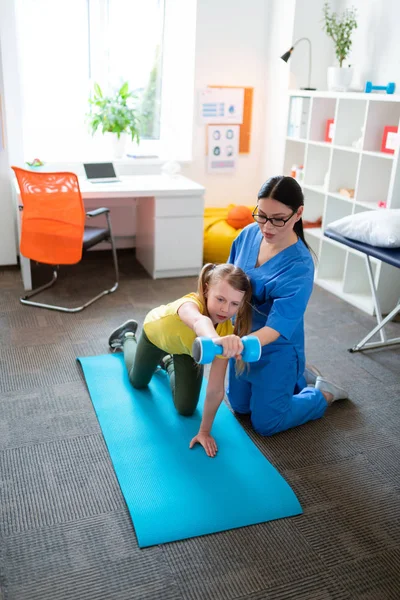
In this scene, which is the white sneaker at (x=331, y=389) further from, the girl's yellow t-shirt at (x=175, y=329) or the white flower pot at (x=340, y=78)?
the white flower pot at (x=340, y=78)

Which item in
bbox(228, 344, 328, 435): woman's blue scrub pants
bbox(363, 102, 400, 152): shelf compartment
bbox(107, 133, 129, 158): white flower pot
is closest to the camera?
bbox(228, 344, 328, 435): woman's blue scrub pants

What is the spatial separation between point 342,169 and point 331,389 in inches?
78.0

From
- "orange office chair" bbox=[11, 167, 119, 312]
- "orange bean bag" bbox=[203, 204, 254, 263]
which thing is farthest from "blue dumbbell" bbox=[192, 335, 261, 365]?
"orange bean bag" bbox=[203, 204, 254, 263]

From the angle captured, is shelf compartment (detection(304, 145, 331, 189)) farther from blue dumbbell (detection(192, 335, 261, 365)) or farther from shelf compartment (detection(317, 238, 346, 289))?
blue dumbbell (detection(192, 335, 261, 365))

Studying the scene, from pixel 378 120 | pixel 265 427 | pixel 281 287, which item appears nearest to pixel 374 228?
pixel 281 287

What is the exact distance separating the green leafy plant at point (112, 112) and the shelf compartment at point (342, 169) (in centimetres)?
157

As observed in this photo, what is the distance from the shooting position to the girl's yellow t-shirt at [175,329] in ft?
7.14

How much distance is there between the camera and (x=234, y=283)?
6.75 feet

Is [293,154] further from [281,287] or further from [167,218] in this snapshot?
[281,287]

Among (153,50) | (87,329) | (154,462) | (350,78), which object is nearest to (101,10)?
(153,50)

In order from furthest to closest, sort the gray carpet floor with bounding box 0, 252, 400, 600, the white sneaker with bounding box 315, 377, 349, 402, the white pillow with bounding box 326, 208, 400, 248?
the white pillow with bounding box 326, 208, 400, 248, the white sneaker with bounding box 315, 377, 349, 402, the gray carpet floor with bounding box 0, 252, 400, 600

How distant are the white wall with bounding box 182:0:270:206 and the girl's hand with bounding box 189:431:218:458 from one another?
9.74ft

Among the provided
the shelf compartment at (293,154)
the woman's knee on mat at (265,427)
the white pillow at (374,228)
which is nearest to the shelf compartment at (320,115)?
the shelf compartment at (293,154)

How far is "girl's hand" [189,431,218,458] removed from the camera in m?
2.19
